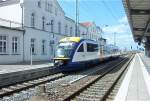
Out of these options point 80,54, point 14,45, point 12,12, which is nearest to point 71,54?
point 80,54

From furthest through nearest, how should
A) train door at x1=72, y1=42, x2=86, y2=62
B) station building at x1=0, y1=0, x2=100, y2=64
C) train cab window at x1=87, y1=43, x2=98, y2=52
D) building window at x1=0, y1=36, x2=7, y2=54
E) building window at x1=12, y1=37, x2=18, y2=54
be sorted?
building window at x1=12, y1=37, x2=18, y2=54 < station building at x1=0, y1=0, x2=100, y2=64 < building window at x1=0, y1=36, x2=7, y2=54 < train cab window at x1=87, y1=43, x2=98, y2=52 < train door at x1=72, y1=42, x2=86, y2=62

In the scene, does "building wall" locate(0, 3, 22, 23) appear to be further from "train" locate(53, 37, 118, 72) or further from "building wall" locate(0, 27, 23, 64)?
"train" locate(53, 37, 118, 72)

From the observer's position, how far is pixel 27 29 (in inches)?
1577

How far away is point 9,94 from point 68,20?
47440 millimetres

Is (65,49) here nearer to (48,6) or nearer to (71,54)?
(71,54)

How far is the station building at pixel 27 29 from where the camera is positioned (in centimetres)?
3562

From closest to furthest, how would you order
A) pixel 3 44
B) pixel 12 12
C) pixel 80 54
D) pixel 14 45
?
pixel 80 54 → pixel 3 44 → pixel 14 45 → pixel 12 12

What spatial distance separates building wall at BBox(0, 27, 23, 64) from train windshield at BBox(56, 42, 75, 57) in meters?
11.4

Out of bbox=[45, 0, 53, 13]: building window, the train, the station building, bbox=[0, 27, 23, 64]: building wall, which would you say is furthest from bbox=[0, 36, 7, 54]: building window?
bbox=[45, 0, 53, 13]: building window

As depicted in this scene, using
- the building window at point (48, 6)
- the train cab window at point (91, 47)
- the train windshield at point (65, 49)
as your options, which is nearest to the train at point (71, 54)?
the train windshield at point (65, 49)

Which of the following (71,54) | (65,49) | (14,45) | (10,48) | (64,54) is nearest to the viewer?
(71,54)

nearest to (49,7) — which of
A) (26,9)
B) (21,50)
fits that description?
(26,9)

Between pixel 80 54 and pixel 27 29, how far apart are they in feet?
52.9

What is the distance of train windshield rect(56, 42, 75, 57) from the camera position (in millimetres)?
24236
